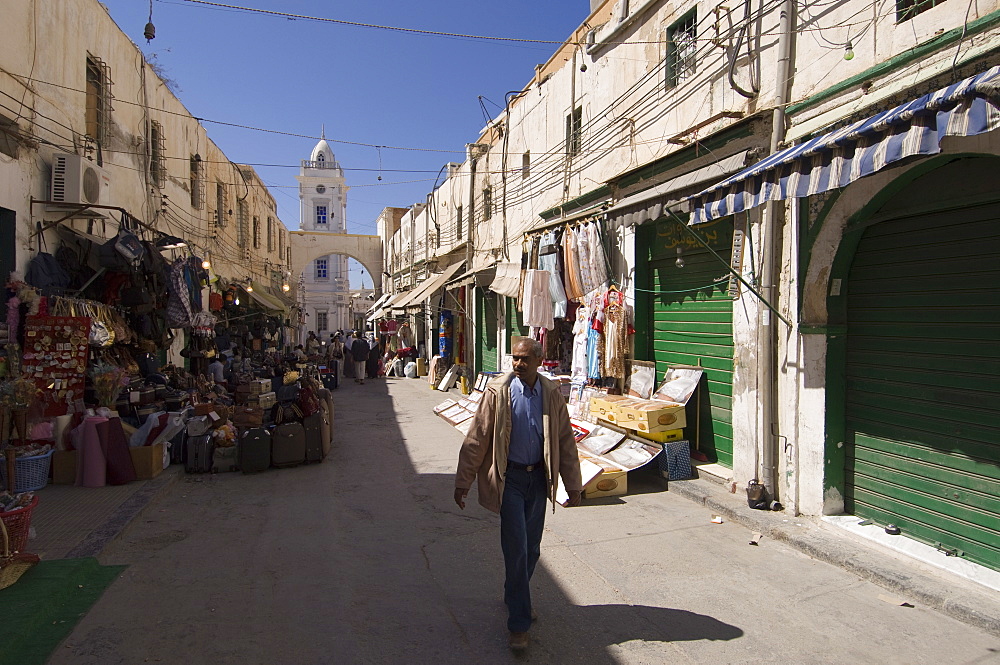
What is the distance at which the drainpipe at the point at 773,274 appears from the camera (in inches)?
218

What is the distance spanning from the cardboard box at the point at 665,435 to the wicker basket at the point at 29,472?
21.2ft

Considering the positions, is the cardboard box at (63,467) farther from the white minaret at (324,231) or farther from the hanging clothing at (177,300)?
the white minaret at (324,231)

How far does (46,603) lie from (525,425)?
3.06 m

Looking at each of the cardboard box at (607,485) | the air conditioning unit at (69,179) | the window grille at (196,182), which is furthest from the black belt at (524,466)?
the window grille at (196,182)

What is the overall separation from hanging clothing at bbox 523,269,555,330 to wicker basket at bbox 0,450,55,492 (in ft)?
20.6

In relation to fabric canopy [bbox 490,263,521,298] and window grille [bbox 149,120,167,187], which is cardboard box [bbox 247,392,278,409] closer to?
fabric canopy [bbox 490,263,521,298]

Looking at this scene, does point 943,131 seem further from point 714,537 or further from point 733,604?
point 714,537

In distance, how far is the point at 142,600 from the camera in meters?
3.85

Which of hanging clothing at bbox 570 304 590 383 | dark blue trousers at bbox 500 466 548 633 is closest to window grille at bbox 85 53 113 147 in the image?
hanging clothing at bbox 570 304 590 383

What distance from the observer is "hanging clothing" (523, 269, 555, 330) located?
9438mm

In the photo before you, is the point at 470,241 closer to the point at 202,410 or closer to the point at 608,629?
the point at 202,410

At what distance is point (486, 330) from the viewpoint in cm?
1691

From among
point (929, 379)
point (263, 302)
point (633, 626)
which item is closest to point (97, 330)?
point (633, 626)

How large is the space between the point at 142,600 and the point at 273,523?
1713 mm
